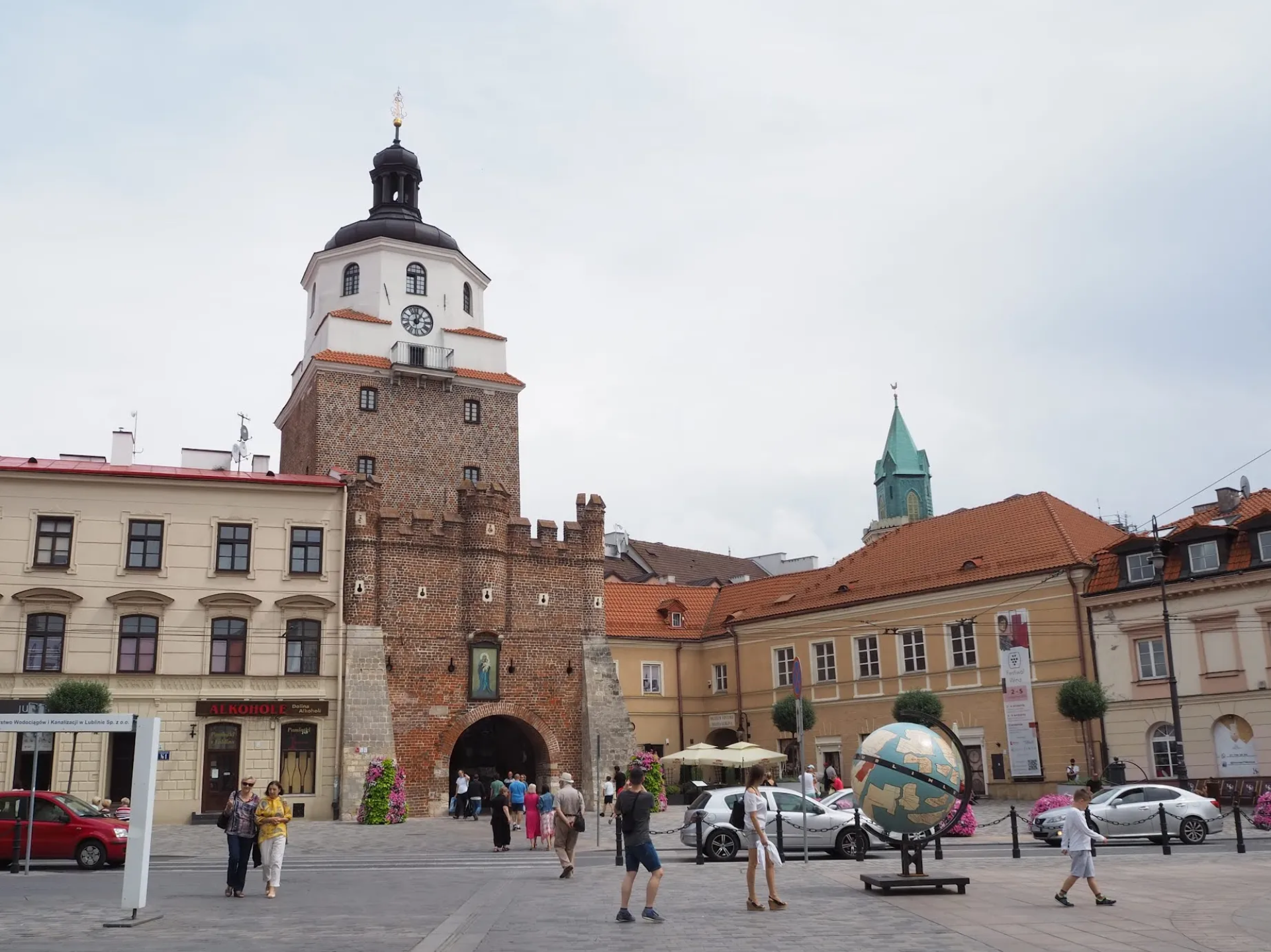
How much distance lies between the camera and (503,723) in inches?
1633

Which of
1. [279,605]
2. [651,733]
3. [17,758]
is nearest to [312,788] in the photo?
[279,605]

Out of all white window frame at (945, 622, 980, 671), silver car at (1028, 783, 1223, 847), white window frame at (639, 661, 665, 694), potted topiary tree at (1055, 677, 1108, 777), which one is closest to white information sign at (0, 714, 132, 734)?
silver car at (1028, 783, 1223, 847)

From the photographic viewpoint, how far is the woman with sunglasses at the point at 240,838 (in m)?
15.9

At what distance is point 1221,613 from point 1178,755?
8.70 m

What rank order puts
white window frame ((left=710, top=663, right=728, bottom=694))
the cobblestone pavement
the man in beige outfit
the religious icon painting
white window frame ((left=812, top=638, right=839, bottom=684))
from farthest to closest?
white window frame ((left=710, top=663, right=728, bottom=694))
white window frame ((left=812, top=638, right=839, bottom=684))
the religious icon painting
the man in beige outfit
the cobblestone pavement

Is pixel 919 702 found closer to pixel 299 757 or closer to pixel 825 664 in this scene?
pixel 825 664

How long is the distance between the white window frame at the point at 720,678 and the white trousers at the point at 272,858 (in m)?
36.3

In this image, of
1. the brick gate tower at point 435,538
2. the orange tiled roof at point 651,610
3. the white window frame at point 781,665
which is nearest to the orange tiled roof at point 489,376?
the brick gate tower at point 435,538

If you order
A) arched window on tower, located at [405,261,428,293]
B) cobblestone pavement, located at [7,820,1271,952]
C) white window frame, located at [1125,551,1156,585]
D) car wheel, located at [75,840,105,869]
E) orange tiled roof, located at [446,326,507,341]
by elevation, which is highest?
arched window on tower, located at [405,261,428,293]

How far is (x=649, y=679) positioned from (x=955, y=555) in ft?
46.5

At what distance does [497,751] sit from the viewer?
41.4 m

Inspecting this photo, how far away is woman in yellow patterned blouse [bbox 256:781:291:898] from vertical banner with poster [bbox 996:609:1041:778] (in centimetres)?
2927

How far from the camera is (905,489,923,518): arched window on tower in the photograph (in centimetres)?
10844

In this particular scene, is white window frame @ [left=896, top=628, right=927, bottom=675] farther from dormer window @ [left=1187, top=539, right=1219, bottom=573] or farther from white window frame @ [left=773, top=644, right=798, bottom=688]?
dormer window @ [left=1187, top=539, right=1219, bottom=573]
